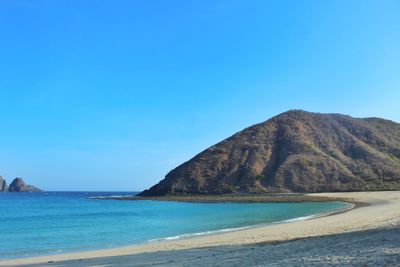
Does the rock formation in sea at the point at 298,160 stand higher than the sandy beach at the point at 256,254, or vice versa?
the rock formation in sea at the point at 298,160

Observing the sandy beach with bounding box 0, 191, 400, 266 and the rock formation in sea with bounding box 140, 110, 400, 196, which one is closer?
the sandy beach with bounding box 0, 191, 400, 266

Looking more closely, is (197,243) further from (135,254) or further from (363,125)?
(363,125)

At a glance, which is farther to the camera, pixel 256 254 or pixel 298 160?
pixel 298 160

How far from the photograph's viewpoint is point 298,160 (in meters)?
118

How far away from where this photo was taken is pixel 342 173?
11050cm

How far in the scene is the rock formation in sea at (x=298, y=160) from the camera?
4281 inches

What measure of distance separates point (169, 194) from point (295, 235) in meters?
101

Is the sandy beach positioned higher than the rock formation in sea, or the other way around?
the rock formation in sea

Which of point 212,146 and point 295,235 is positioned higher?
point 212,146

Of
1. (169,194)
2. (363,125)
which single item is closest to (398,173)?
(363,125)

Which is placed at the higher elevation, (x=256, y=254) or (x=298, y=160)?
(x=298, y=160)

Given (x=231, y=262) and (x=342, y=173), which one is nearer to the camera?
(x=231, y=262)

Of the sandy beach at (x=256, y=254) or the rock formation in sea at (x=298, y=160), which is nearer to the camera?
the sandy beach at (x=256, y=254)

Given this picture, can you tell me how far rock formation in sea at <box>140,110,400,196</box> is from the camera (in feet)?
357
